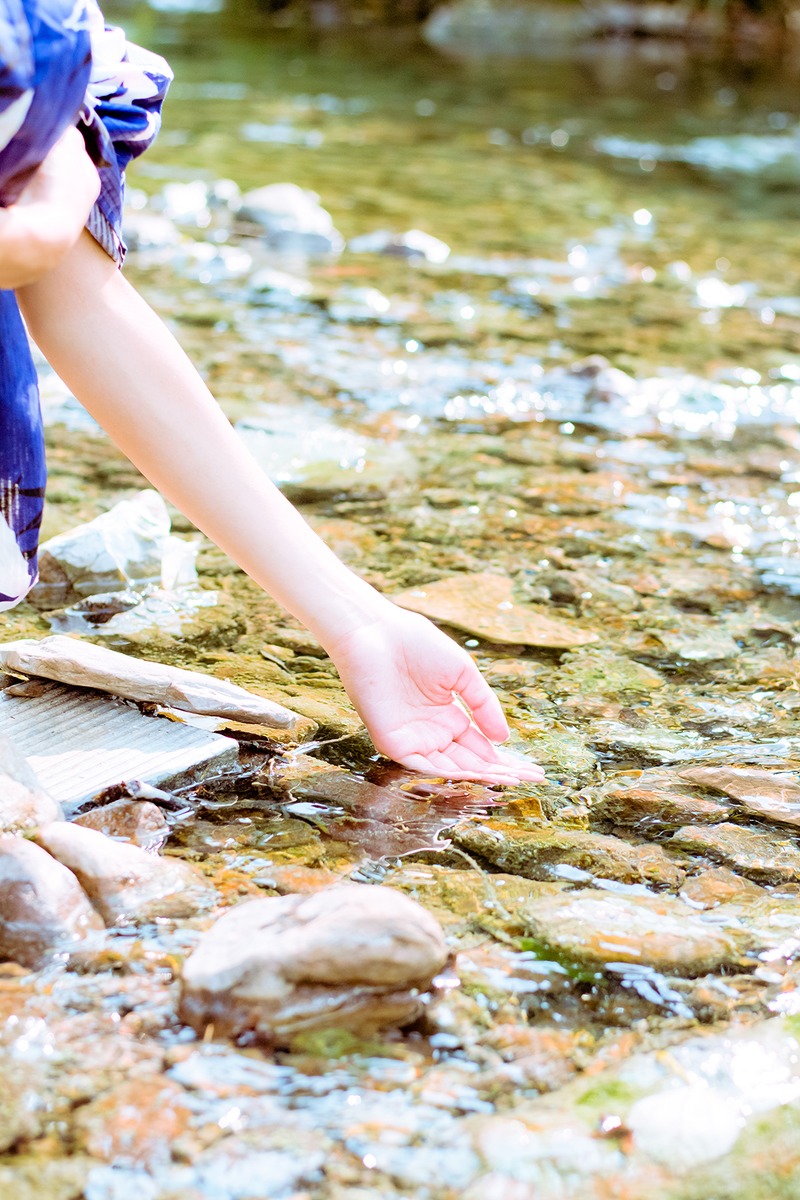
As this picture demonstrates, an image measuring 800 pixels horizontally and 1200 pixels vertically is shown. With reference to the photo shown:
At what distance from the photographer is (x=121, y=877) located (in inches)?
61.0

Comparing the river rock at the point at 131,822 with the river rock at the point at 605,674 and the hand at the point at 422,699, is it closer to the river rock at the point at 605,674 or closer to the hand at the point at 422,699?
the hand at the point at 422,699

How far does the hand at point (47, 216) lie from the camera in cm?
151

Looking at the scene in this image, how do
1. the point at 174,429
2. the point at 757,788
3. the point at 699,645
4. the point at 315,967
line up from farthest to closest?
the point at 699,645
the point at 757,788
the point at 174,429
the point at 315,967

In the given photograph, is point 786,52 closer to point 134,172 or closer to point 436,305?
point 134,172

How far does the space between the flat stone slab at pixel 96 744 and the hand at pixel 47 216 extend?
613mm

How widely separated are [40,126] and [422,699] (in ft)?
3.03

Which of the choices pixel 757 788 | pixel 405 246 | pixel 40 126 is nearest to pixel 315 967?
pixel 757 788

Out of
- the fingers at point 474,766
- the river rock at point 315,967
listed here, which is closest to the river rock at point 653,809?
the fingers at point 474,766

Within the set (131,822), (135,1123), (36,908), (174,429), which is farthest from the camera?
(174,429)

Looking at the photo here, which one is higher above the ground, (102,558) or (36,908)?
(36,908)

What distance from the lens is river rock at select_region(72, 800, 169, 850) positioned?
168 centimetres

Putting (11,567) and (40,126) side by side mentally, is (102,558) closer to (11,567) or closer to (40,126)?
(11,567)

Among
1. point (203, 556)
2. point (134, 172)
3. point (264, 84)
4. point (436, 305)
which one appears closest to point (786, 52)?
point (264, 84)

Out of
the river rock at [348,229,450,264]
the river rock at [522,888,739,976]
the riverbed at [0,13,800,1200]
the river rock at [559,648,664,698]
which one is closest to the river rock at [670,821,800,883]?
the riverbed at [0,13,800,1200]
